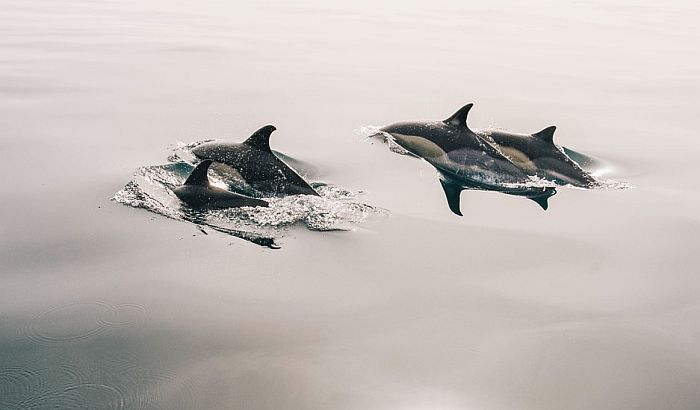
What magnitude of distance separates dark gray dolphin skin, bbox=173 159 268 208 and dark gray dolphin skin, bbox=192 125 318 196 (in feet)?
1.97

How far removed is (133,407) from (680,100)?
16178 mm

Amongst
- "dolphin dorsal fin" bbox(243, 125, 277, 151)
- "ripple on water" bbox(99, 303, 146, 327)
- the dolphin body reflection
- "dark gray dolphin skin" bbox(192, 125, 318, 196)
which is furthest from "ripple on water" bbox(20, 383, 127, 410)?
the dolphin body reflection

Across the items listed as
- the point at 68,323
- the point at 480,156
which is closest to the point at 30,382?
the point at 68,323

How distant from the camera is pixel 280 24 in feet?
97.2

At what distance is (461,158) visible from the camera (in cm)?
1078

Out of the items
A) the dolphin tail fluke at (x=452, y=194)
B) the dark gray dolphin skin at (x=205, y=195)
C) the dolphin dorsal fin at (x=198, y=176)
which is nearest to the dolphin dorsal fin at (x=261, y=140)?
the dark gray dolphin skin at (x=205, y=195)

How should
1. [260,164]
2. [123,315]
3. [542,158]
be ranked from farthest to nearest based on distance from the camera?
[542,158] → [260,164] → [123,315]

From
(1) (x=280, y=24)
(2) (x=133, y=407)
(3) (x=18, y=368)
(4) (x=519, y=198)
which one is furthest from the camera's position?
(1) (x=280, y=24)

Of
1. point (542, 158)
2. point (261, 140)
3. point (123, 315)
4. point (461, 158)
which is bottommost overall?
point (123, 315)

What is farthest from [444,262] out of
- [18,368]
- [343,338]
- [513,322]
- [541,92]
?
[541,92]

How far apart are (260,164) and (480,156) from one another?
A: 157 inches

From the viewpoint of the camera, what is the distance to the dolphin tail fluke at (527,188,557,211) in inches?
346

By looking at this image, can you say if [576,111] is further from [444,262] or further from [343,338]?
[343,338]

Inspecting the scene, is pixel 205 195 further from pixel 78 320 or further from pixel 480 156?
pixel 480 156
